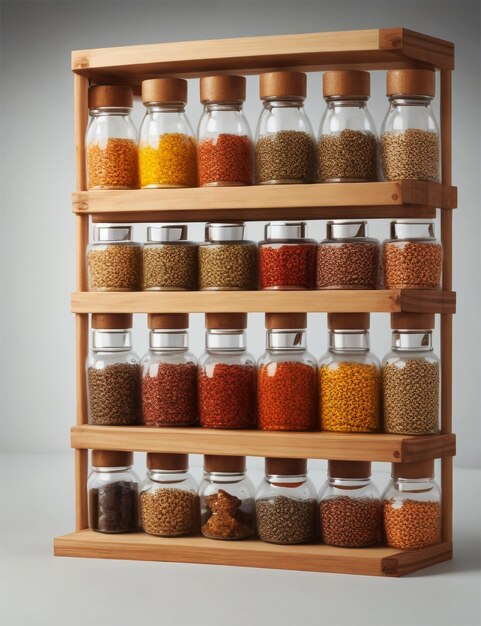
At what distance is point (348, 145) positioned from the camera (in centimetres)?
264

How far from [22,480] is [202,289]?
165 centimetres

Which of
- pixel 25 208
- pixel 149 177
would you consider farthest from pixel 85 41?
pixel 149 177

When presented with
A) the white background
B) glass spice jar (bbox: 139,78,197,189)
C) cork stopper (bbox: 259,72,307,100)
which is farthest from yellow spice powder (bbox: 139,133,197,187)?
the white background

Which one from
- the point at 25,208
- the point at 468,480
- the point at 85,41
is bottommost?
the point at 468,480

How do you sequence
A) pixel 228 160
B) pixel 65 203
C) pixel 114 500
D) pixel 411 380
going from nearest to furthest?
pixel 411 380, pixel 228 160, pixel 114 500, pixel 65 203

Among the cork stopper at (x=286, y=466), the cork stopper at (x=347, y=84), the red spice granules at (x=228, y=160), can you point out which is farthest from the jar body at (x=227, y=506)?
the cork stopper at (x=347, y=84)

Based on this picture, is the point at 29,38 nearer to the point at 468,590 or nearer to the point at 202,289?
the point at 202,289

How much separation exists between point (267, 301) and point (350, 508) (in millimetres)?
511

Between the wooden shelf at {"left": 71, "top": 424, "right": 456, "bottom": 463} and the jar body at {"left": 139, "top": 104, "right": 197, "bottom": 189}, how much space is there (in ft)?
1.97

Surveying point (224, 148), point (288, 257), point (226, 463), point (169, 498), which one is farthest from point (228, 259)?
point (169, 498)

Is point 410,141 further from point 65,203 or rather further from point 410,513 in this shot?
point 65,203

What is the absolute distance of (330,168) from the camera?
266cm

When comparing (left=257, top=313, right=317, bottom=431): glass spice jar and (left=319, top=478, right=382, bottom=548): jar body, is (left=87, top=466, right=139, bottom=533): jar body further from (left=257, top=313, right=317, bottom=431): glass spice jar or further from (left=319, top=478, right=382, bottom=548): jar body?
(left=319, top=478, right=382, bottom=548): jar body

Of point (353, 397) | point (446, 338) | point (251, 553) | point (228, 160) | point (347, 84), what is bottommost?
point (251, 553)
